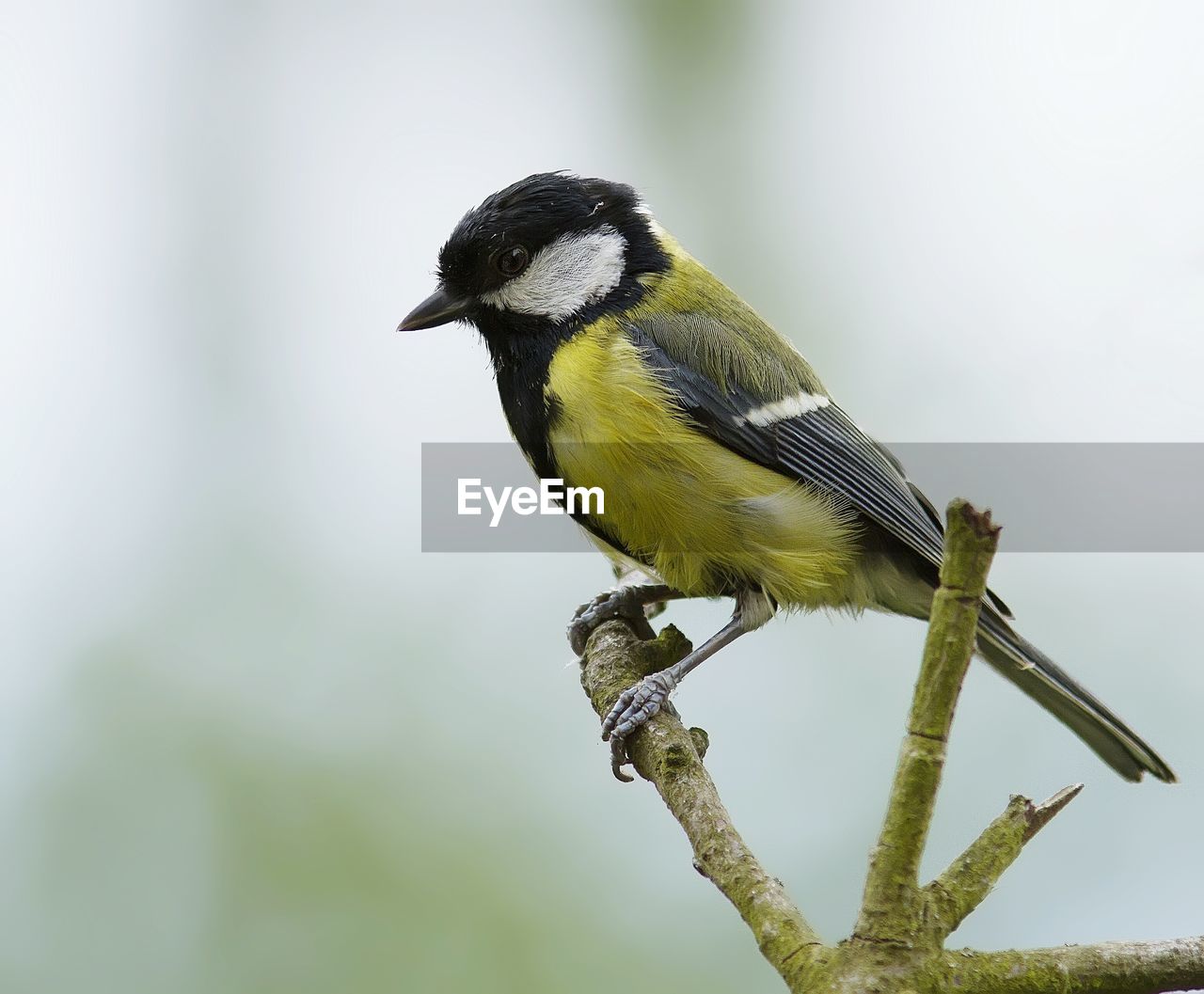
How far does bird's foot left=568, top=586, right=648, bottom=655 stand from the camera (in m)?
2.36

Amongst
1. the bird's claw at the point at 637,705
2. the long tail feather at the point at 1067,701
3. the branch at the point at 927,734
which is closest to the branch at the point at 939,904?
the branch at the point at 927,734

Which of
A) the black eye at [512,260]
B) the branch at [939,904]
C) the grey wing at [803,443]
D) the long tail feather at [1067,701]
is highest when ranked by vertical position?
the black eye at [512,260]

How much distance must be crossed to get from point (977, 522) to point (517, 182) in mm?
1492

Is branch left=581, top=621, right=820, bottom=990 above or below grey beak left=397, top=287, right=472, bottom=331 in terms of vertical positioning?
below

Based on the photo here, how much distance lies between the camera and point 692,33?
3695 millimetres

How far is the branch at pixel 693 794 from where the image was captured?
118 cm

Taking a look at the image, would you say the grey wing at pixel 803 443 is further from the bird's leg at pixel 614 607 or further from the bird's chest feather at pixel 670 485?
the bird's leg at pixel 614 607

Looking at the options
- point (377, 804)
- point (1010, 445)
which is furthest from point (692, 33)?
point (377, 804)

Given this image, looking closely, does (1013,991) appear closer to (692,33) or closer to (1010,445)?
(1010,445)

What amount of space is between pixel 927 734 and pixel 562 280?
1.39 m

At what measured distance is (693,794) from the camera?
1568 millimetres

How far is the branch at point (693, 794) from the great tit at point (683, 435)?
124 millimetres

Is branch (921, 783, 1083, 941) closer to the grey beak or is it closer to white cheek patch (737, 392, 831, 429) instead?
white cheek patch (737, 392, 831, 429)

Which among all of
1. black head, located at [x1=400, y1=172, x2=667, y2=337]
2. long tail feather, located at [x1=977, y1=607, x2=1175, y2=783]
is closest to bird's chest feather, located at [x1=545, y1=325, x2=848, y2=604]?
black head, located at [x1=400, y1=172, x2=667, y2=337]
